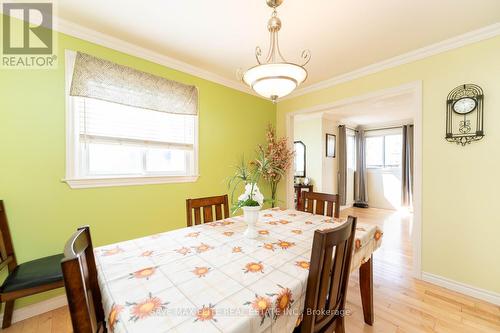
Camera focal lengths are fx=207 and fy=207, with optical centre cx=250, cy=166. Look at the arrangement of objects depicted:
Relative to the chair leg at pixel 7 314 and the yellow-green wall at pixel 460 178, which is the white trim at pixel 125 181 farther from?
the yellow-green wall at pixel 460 178

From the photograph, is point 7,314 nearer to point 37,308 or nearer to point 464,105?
point 37,308

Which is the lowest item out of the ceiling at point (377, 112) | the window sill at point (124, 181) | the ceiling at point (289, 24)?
the window sill at point (124, 181)

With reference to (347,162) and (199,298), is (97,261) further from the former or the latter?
(347,162)

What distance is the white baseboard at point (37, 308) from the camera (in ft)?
5.30

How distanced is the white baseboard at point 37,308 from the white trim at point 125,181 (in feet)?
3.21

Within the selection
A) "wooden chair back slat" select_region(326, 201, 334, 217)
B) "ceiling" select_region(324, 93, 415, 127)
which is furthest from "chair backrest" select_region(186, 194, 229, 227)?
"ceiling" select_region(324, 93, 415, 127)

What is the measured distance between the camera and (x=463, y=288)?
1967 millimetres

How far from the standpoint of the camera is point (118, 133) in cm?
208

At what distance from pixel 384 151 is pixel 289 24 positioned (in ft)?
16.7

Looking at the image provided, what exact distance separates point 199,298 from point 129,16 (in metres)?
2.15

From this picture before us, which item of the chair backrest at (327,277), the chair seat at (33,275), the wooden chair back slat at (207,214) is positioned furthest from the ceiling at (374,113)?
the chair seat at (33,275)

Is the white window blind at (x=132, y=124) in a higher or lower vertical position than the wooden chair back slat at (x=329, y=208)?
higher

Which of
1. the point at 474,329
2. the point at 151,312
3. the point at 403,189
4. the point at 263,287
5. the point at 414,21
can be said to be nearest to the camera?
the point at 151,312

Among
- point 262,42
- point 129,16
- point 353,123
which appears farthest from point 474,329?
point 353,123
